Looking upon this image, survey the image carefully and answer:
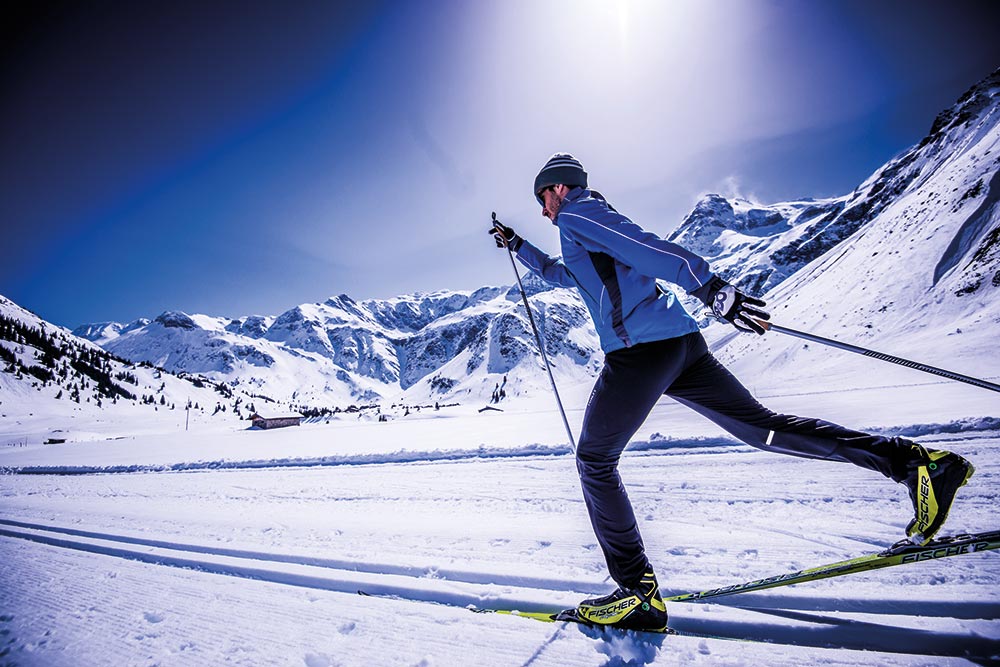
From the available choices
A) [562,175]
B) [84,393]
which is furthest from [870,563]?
[84,393]

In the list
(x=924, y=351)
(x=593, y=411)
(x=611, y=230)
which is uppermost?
(x=924, y=351)

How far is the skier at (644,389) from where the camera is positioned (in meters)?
1.98

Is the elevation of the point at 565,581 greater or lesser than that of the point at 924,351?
lesser

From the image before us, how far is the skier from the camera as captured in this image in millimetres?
1979

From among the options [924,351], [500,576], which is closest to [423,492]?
[500,576]

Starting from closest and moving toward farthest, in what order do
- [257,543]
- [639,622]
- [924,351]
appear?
[639,622] < [257,543] < [924,351]

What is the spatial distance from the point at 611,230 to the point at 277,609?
9.59ft

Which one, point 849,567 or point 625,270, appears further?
point 625,270

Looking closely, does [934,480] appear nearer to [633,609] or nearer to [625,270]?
[633,609]

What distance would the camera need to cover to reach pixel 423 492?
502 cm

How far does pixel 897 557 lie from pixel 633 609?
1.27m

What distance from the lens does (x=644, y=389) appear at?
2.04 m

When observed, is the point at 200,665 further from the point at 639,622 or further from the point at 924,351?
the point at 924,351

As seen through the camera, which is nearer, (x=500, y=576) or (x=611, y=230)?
(x=611, y=230)
